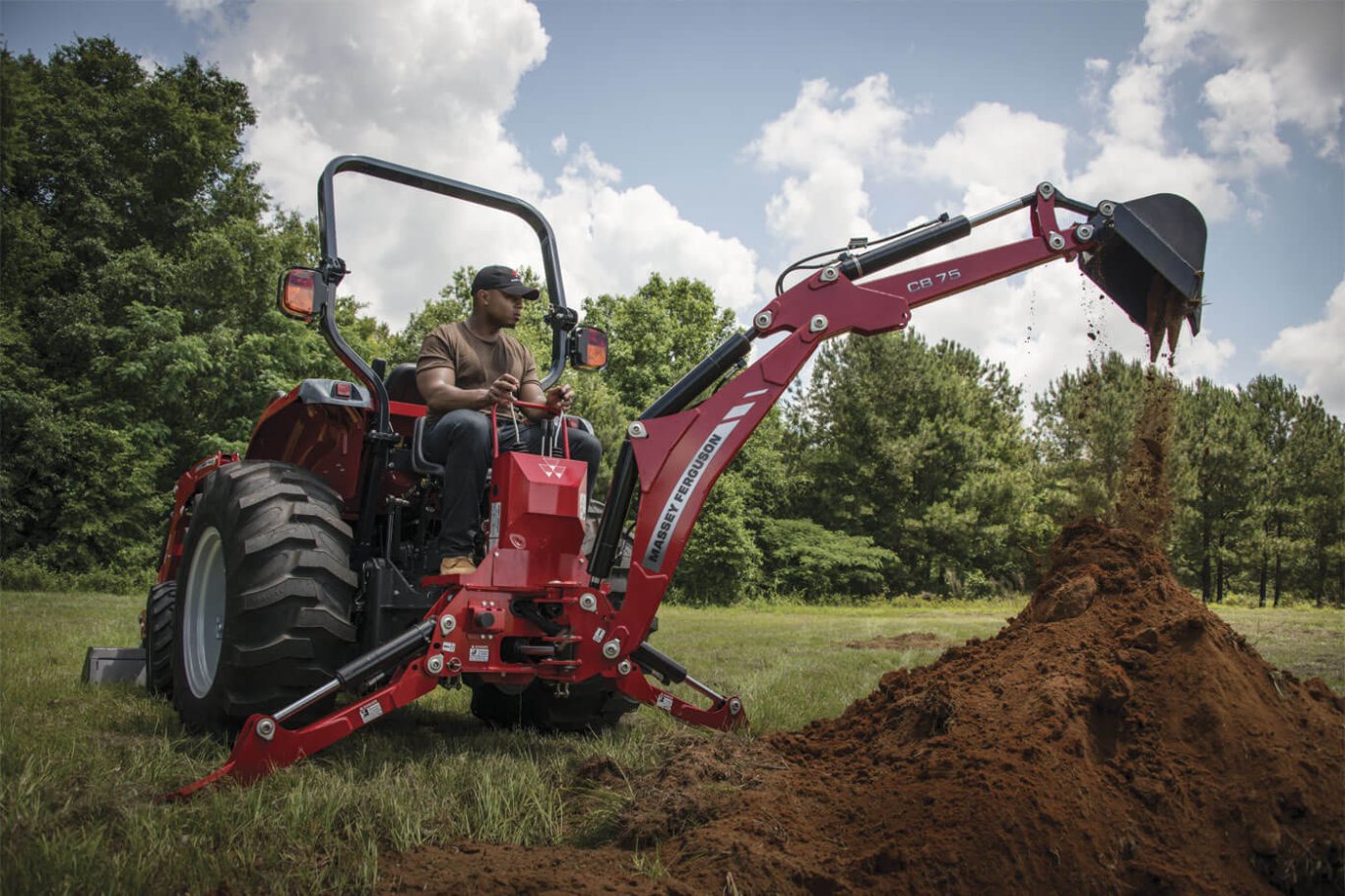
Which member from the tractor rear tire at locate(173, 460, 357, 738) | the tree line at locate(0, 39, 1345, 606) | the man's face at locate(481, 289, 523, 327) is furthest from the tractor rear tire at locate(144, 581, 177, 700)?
the tree line at locate(0, 39, 1345, 606)

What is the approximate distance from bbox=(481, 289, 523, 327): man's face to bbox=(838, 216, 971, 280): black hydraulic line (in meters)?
1.55

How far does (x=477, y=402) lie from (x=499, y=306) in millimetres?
599

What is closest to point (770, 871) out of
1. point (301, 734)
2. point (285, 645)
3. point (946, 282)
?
point (301, 734)

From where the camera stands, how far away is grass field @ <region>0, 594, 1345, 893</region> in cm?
250

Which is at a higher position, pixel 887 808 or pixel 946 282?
pixel 946 282

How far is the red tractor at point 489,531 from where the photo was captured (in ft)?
11.9

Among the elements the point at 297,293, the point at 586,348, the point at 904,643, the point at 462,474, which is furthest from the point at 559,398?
the point at 904,643

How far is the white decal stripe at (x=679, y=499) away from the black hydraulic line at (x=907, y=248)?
0.92 m

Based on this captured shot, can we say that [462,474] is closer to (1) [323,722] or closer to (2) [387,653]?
(2) [387,653]

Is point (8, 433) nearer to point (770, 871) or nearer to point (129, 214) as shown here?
point (129, 214)

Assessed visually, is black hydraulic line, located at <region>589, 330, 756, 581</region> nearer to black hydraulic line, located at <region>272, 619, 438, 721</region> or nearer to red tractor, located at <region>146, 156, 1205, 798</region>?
red tractor, located at <region>146, 156, 1205, 798</region>

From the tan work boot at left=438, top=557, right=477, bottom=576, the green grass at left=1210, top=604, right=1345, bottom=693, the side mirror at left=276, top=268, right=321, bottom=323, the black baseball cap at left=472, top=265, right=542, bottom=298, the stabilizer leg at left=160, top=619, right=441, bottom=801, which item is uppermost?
the black baseball cap at left=472, top=265, right=542, bottom=298

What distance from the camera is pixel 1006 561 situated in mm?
32469

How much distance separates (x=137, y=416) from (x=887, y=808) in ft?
74.0
